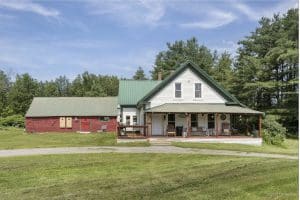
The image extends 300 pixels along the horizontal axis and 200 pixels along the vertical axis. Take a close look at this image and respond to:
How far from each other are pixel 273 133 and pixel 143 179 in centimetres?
2152

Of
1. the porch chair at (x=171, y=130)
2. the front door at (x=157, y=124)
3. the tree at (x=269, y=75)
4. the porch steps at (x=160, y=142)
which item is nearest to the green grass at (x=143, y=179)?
the porch steps at (x=160, y=142)

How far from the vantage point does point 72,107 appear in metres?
45.8

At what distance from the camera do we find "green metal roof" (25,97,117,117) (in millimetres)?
44531

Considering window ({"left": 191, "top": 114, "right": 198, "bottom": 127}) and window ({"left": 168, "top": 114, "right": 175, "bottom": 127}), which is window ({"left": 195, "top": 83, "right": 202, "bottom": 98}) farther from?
window ({"left": 168, "top": 114, "right": 175, "bottom": 127})

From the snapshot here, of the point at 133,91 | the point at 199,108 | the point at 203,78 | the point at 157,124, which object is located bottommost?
the point at 157,124

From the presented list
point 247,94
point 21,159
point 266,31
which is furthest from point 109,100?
point 21,159

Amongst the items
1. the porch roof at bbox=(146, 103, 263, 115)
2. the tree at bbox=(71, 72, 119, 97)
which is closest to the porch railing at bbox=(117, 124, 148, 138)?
the porch roof at bbox=(146, 103, 263, 115)

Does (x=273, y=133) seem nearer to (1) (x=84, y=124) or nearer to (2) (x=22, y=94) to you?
(1) (x=84, y=124)

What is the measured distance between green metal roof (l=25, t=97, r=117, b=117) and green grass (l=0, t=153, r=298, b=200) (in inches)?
1072

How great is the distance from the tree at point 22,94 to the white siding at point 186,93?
37.5m

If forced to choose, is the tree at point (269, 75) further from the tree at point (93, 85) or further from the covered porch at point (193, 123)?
the tree at point (93, 85)

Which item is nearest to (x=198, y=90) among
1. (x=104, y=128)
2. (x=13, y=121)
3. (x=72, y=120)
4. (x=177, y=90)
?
(x=177, y=90)

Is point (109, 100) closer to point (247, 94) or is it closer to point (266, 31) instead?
point (247, 94)

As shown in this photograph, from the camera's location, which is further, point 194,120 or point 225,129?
point 194,120
